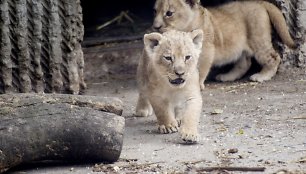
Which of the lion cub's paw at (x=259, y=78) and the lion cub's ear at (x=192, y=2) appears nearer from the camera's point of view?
the lion cub's ear at (x=192, y=2)

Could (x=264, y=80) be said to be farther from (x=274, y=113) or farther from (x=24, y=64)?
(x=24, y=64)

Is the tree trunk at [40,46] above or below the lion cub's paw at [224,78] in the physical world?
above

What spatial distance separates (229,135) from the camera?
631cm

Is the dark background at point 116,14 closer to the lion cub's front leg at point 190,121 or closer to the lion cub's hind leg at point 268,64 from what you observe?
the lion cub's hind leg at point 268,64

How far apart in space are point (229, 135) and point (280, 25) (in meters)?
2.45

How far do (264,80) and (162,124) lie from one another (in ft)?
7.32

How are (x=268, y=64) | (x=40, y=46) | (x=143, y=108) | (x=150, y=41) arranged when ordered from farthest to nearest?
(x=268, y=64) < (x=40, y=46) < (x=143, y=108) < (x=150, y=41)

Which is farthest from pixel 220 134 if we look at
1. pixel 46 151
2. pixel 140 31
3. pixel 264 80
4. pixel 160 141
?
pixel 140 31

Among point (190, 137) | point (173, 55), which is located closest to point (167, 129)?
point (190, 137)

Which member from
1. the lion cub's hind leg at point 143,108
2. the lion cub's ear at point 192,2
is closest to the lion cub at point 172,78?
the lion cub's hind leg at point 143,108

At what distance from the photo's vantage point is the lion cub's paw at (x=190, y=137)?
6047 mm

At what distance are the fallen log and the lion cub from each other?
0.91m

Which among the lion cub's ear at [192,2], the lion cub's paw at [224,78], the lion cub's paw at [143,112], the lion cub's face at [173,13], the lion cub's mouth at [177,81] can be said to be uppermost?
the lion cub's ear at [192,2]

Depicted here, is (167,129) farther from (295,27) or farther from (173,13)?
(295,27)
